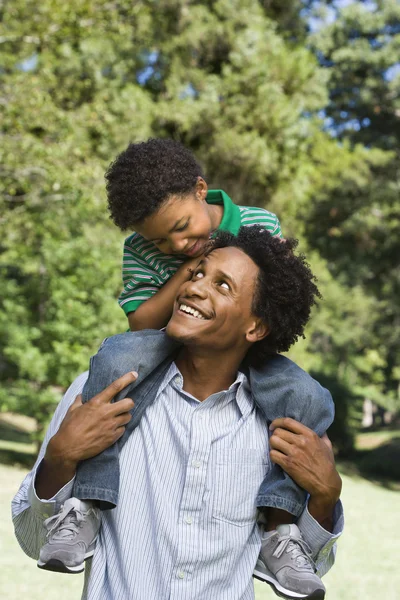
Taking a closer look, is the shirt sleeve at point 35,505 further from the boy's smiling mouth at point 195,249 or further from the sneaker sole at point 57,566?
the boy's smiling mouth at point 195,249

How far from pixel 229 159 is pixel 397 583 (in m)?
11.8

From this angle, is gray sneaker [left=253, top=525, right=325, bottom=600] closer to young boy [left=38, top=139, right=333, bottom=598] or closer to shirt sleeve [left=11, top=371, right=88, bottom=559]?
shirt sleeve [left=11, top=371, right=88, bottom=559]

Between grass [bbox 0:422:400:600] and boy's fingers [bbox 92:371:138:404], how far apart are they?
675 cm

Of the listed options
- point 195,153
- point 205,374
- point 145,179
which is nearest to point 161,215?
point 145,179

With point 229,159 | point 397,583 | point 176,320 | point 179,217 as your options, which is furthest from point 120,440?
point 229,159

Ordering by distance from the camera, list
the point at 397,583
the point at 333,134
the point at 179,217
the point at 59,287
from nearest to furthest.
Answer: the point at 179,217 → the point at 397,583 → the point at 59,287 → the point at 333,134

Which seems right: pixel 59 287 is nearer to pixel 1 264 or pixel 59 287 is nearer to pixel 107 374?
pixel 1 264

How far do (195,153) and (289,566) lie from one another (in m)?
18.4

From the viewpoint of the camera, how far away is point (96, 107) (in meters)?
13.8

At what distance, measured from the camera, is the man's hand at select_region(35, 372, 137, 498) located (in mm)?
2320

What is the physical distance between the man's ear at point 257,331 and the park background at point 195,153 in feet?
23.2

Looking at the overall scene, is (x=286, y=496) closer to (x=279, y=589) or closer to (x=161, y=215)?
(x=279, y=589)

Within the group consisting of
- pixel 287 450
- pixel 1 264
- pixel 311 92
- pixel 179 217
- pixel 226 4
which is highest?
pixel 179 217

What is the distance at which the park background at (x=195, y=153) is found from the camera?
12961 millimetres
